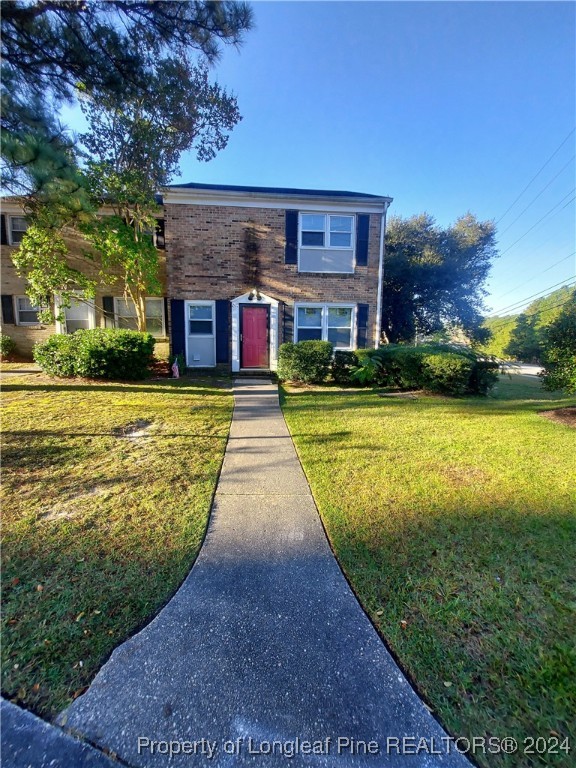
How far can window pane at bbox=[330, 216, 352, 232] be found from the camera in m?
11.4

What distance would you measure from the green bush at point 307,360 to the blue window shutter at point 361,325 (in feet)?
9.66

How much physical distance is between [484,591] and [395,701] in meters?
0.99

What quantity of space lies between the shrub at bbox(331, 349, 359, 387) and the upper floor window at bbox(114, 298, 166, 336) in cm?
707

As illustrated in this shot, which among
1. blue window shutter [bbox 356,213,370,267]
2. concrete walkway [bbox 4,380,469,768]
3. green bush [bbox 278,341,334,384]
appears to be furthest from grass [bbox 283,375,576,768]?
blue window shutter [bbox 356,213,370,267]

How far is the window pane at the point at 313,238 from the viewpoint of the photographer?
1145cm

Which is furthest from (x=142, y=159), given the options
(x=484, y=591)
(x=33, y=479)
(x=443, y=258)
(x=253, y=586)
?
(x=443, y=258)

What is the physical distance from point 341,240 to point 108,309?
8.68 m

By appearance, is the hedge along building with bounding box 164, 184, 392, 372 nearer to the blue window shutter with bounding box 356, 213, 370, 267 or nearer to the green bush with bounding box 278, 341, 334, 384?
the blue window shutter with bounding box 356, 213, 370, 267

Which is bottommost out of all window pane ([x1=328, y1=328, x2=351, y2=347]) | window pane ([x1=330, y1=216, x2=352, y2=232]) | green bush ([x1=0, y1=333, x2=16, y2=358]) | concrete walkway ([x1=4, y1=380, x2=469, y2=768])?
concrete walkway ([x1=4, y1=380, x2=469, y2=768])

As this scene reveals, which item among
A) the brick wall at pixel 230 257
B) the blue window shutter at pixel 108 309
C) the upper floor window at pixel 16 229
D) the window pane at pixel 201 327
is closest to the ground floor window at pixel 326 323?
the brick wall at pixel 230 257

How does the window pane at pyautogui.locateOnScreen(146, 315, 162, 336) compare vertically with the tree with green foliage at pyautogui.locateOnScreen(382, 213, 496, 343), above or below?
below

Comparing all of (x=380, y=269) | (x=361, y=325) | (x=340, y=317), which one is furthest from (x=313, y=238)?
(x=361, y=325)

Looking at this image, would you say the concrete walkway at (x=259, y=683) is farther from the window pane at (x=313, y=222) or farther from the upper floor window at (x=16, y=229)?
the upper floor window at (x=16, y=229)

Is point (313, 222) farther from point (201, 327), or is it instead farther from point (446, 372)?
point (446, 372)
